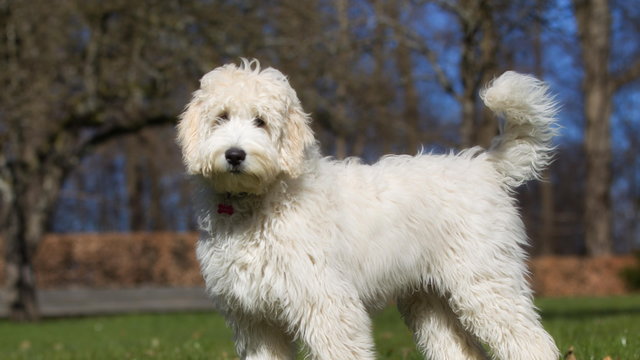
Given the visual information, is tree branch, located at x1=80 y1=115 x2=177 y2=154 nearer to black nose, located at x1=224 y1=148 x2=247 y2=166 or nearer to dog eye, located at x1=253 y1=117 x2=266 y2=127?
dog eye, located at x1=253 y1=117 x2=266 y2=127

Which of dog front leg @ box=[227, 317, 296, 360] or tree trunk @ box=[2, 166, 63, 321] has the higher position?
dog front leg @ box=[227, 317, 296, 360]

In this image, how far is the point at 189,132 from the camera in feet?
15.3

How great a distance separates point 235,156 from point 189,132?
470 millimetres

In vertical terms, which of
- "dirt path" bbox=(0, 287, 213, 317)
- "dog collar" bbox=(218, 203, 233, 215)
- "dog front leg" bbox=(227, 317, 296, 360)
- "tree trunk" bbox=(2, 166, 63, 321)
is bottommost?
"dirt path" bbox=(0, 287, 213, 317)

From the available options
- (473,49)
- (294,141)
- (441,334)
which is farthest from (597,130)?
(294,141)

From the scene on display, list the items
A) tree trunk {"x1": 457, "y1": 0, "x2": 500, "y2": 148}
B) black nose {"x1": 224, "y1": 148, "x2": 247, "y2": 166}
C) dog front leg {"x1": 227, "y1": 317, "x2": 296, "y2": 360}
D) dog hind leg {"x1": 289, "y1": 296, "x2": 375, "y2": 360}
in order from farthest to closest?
1. tree trunk {"x1": 457, "y1": 0, "x2": 500, "y2": 148}
2. dog front leg {"x1": 227, "y1": 317, "x2": 296, "y2": 360}
3. dog hind leg {"x1": 289, "y1": 296, "x2": 375, "y2": 360}
4. black nose {"x1": 224, "y1": 148, "x2": 247, "y2": 166}

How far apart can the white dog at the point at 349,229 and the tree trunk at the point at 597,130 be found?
21.2 m

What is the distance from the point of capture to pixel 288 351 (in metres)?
4.96

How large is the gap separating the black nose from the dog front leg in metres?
0.99

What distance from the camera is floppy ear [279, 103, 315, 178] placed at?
461 cm

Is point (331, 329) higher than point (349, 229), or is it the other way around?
point (349, 229)

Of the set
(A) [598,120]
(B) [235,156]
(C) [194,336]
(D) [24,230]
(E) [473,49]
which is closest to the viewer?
(B) [235,156]

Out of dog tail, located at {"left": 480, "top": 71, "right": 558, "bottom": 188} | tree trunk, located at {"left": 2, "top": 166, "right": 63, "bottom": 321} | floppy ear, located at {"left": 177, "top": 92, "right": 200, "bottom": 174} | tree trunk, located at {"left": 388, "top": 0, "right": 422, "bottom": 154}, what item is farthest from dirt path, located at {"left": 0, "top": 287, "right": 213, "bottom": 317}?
floppy ear, located at {"left": 177, "top": 92, "right": 200, "bottom": 174}

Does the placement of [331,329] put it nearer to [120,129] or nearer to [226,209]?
[226,209]
